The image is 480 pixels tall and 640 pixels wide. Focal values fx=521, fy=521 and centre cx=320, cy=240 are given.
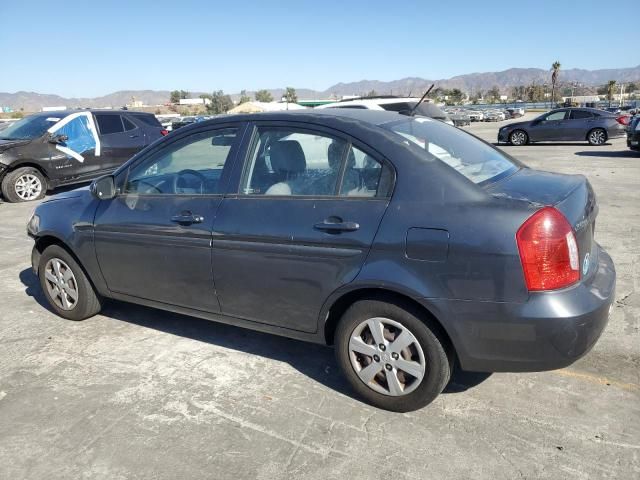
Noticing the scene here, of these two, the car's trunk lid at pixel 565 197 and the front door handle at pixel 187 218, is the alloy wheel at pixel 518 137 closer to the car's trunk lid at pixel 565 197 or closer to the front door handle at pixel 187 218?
the car's trunk lid at pixel 565 197

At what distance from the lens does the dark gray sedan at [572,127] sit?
18359mm

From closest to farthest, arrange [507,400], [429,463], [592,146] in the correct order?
[429,463], [507,400], [592,146]

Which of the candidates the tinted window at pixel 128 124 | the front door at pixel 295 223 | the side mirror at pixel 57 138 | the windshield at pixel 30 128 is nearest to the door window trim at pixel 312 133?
the front door at pixel 295 223

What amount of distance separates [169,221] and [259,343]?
1.13 m

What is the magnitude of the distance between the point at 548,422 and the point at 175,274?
97.1 inches

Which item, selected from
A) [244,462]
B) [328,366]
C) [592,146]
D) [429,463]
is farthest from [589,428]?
[592,146]

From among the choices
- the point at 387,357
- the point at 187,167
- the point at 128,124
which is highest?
the point at 128,124

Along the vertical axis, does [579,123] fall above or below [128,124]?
below

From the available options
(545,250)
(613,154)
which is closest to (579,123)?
(613,154)

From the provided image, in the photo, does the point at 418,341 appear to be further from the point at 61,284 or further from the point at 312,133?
the point at 61,284

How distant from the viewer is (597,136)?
61.2ft

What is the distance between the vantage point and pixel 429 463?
2.53 metres

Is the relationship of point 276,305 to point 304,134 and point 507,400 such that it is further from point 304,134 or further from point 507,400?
point 507,400

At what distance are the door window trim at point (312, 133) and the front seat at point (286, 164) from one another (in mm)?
69
